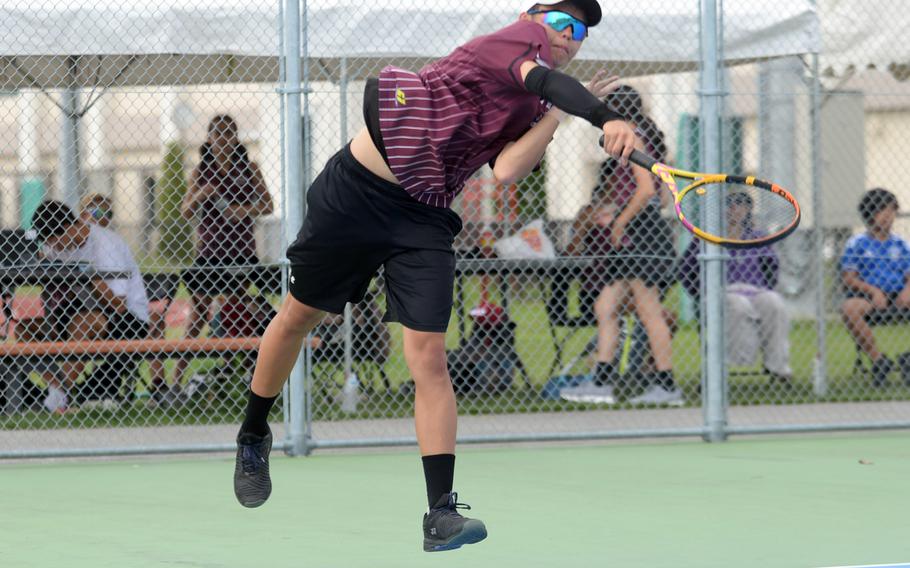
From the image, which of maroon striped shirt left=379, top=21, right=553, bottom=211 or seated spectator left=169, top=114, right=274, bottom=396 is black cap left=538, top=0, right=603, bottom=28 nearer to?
maroon striped shirt left=379, top=21, right=553, bottom=211

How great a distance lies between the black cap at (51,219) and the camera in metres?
9.15

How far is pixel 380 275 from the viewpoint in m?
9.71

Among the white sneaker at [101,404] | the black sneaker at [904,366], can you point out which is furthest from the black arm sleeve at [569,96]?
the black sneaker at [904,366]

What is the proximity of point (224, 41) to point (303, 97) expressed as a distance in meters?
0.88

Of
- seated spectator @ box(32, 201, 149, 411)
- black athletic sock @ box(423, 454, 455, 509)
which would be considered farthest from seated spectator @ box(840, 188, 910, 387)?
black athletic sock @ box(423, 454, 455, 509)

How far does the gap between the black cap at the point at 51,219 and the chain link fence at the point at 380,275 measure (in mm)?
14

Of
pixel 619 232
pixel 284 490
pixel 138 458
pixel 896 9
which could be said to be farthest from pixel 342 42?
pixel 896 9

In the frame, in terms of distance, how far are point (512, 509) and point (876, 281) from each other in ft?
19.1

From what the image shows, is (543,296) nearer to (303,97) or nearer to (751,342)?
(751,342)

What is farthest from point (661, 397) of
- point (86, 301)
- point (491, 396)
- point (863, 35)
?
point (86, 301)

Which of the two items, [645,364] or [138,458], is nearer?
[138,458]

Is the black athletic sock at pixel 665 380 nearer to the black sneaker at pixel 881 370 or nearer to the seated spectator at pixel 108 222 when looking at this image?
the black sneaker at pixel 881 370

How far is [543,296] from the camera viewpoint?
1058 centimetres

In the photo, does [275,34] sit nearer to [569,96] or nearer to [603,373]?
[603,373]
